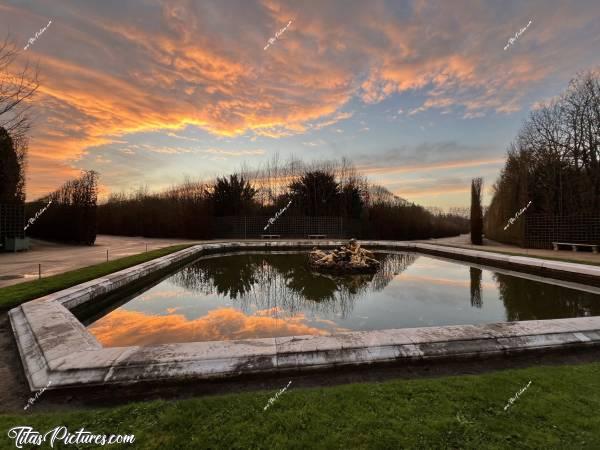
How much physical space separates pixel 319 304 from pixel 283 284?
1.88m

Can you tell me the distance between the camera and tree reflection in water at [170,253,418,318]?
17.0ft

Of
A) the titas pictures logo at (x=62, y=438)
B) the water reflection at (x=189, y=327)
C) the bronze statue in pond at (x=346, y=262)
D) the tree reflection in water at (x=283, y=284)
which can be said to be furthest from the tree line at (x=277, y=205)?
the titas pictures logo at (x=62, y=438)

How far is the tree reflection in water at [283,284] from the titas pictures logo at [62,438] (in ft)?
10.6

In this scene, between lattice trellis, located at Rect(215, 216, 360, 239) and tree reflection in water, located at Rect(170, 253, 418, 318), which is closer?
tree reflection in water, located at Rect(170, 253, 418, 318)

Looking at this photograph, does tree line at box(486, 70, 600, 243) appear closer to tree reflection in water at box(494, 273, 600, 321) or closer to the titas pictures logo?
tree reflection in water at box(494, 273, 600, 321)

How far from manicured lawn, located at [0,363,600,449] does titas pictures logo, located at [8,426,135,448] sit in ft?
0.12

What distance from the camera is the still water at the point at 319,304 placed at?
12.9 feet

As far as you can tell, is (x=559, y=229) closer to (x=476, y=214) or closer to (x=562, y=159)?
(x=476, y=214)

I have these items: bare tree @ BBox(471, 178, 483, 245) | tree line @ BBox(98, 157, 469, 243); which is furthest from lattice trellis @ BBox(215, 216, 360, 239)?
bare tree @ BBox(471, 178, 483, 245)

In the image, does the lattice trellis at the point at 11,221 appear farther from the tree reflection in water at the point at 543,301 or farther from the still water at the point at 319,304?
the tree reflection in water at the point at 543,301

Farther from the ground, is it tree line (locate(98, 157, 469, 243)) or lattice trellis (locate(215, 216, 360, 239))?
tree line (locate(98, 157, 469, 243))

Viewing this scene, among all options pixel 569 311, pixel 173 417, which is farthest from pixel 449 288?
pixel 173 417

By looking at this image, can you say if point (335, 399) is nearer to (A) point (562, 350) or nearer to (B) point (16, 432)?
(B) point (16, 432)

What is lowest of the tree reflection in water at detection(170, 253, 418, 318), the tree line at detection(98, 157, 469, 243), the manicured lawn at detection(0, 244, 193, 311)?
the tree reflection in water at detection(170, 253, 418, 318)
